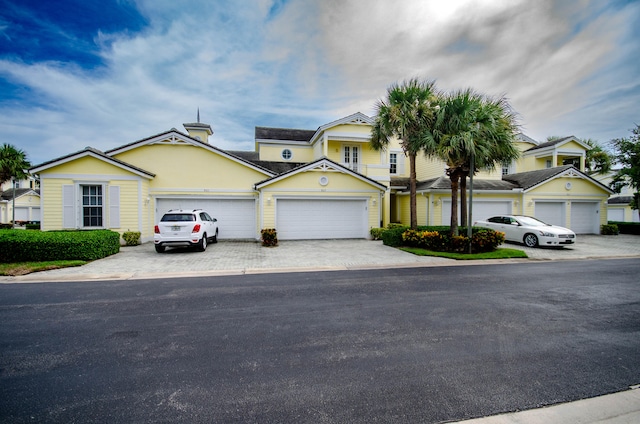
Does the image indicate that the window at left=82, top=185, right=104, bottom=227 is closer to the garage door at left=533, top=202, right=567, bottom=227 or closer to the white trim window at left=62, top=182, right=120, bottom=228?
the white trim window at left=62, top=182, right=120, bottom=228

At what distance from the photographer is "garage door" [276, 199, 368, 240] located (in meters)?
16.4

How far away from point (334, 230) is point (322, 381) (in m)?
13.8

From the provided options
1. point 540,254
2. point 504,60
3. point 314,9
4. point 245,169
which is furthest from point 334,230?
point 504,60

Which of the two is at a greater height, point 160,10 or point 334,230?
point 160,10

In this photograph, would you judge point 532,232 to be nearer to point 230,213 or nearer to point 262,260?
point 262,260

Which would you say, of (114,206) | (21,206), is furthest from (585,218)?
(21,206)

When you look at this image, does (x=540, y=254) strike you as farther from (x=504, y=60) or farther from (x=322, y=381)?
(x=322, y=381)

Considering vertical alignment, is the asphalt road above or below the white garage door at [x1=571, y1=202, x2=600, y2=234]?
below

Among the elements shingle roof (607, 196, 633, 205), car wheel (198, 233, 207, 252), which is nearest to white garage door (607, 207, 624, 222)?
shingle roof (607, 196, 633, 205)

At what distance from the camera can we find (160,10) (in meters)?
11.4

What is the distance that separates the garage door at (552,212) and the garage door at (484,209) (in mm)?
2479

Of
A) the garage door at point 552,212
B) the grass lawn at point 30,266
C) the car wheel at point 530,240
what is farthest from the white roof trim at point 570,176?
the grass lawn at point 30,266

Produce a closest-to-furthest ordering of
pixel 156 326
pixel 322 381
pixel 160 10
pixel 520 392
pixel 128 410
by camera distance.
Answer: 1. pixel 128 410
2. pixel 520 392
3. pixel 322 381
4. pixel 156 326
5. pixel 160 10

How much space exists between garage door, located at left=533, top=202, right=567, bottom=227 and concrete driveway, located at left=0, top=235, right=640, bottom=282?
537 cm
